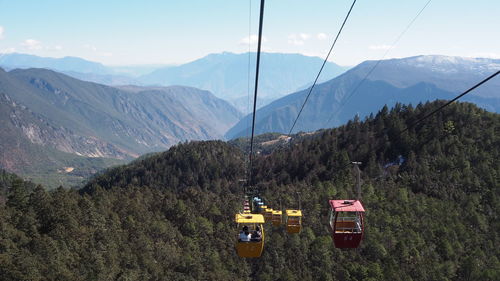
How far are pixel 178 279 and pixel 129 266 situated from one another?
12.5 m

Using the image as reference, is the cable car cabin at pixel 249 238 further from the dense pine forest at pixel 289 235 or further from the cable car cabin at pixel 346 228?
the dense pine forest at pixel 289 235

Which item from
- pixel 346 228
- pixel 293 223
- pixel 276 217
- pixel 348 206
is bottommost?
pixel 276 217

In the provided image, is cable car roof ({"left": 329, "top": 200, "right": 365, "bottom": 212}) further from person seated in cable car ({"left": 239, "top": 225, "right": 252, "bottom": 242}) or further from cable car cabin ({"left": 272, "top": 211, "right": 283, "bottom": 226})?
cable car cabin ({"left": 272, "top": 211, "right": 283, "bottom": 226})

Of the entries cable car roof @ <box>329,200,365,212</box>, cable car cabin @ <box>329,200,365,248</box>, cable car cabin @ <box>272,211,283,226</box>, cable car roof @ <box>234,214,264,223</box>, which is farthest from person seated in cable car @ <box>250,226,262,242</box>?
cable car cabin @ <box>272,211,283,226</box>

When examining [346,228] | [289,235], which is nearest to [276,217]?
[346,228]

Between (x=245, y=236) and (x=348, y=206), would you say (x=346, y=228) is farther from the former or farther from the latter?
(x=245, y=236)

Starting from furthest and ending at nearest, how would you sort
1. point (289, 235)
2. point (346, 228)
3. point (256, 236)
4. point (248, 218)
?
point (289, 235) < point (256, 236) < point (248, 218) < point (346, 228)

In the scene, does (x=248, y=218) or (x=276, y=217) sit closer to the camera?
(x=248, y=218)

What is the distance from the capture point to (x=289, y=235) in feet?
415

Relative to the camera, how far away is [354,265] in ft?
378

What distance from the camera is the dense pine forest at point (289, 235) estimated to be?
8988 centimetres

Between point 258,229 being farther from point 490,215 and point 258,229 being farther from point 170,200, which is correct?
point 490,215

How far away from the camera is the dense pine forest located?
89875mm

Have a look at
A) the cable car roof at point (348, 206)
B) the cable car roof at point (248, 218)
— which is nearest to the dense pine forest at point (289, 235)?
the cable car roof at point (248, 218)
